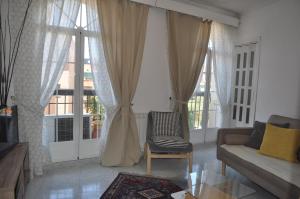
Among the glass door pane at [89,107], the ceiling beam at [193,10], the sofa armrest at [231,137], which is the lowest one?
the sofa armrest at [231,137]

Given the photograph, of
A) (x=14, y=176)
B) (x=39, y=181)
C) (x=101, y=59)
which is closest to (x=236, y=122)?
(x=101, y=59)

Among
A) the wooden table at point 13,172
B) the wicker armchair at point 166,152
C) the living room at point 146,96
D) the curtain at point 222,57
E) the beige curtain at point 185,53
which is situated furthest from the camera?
the curtain at point 222,57

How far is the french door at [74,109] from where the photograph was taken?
10.4 feet

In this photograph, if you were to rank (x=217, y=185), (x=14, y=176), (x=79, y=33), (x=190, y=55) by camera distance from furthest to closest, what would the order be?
(x=190, y=55), (x=79, y=33), (x=217, y=185), (x=14, y=176)

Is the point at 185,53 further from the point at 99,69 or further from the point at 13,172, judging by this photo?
the point at 13,172

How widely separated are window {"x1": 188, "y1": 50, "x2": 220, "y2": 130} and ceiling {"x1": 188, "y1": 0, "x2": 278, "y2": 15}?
33.9 inches

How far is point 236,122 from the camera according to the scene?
4516 millimetres

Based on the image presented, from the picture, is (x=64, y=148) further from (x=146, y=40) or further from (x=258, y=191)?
(x=258, y=191)

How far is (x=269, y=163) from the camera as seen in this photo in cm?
251

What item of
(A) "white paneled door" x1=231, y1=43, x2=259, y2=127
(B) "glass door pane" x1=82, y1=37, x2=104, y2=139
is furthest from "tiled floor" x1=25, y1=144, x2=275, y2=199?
(A) "white paneled door" x1=231, y1=43, x2=259, y2=127

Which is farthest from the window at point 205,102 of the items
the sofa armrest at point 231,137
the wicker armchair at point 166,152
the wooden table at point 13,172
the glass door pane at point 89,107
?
the wooden table at point 13,172

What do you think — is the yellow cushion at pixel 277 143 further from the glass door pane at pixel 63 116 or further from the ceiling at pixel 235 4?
the glass door pane at pixel 63 116

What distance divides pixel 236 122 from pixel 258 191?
1985 millimetres

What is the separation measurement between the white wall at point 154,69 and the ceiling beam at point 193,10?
8.4 inches
